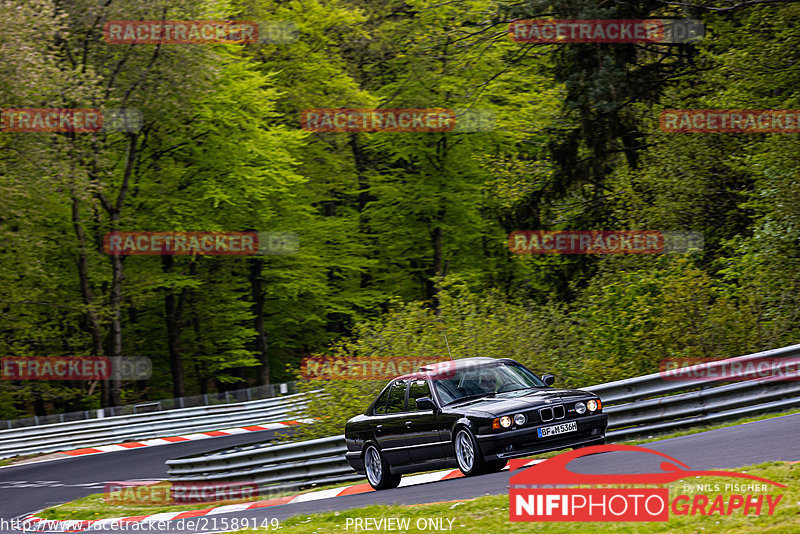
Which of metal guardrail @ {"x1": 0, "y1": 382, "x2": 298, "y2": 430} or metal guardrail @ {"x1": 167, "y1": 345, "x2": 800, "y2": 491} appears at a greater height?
metal guardrail @ {"x1": 167, "y1": 345, "x2": 800, "y2": 491}

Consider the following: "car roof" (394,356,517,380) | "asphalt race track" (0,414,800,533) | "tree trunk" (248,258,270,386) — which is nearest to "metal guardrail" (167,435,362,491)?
"asphalt race track" (0,414,800,533)

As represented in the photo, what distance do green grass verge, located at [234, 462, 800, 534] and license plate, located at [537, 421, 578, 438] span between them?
1503 mm

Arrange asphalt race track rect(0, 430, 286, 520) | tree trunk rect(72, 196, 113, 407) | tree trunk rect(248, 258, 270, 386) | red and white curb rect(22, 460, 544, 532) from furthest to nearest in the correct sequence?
tree trunk rect(248, 258, 270, 386)
tree trunk rect(72, 196, 113, 407)
asphalt race track rect(0, 430, 286, 520)
red and white curb rect(22, 460, 544, 532)

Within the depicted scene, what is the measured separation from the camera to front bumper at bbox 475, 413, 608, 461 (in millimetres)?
10438

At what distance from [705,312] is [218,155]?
80.2 feet

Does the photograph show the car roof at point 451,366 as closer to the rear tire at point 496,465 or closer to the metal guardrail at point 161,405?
the rear tire at point 496,465

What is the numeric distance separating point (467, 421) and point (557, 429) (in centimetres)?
102

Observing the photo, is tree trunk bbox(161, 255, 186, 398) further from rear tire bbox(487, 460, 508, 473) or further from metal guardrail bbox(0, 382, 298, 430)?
rear tire bbox(487, 460, 508, 473)

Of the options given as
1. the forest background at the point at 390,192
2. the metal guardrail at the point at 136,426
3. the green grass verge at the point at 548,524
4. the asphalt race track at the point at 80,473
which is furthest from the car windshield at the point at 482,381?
the metal guardrail at the point at 136,426

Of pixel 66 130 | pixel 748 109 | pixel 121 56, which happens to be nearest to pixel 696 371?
pixel 748 109

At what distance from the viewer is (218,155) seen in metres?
36.1

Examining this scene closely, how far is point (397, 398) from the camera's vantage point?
12.6 metres

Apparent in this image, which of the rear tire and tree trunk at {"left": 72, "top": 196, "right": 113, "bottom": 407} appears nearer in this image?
the rear tire

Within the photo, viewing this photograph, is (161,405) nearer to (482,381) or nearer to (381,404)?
(381,404)
